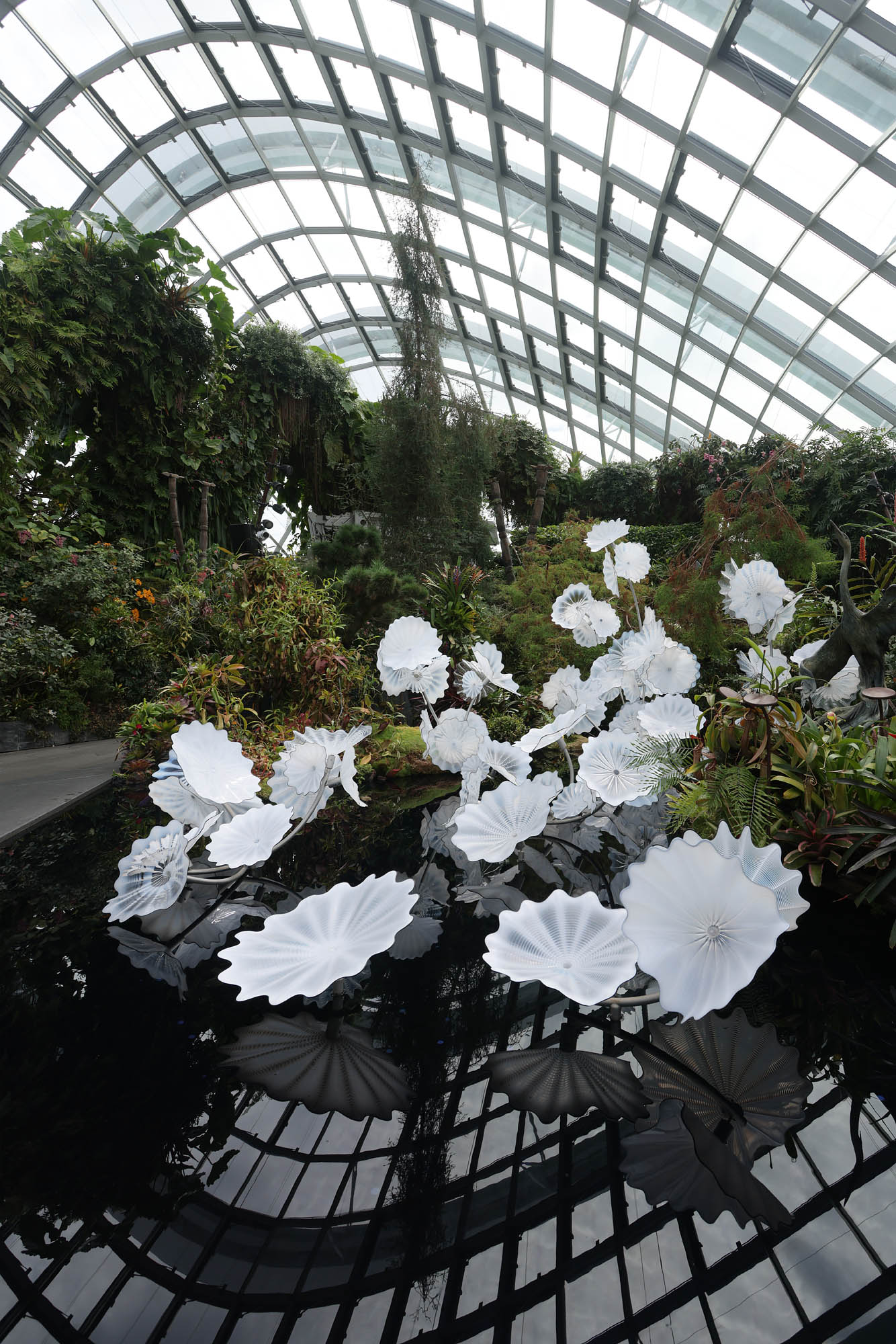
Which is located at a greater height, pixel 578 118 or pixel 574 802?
pixel 578 118

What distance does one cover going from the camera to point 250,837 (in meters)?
1.84

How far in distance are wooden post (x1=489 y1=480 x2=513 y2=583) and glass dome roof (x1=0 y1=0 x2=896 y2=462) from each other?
2.64 m

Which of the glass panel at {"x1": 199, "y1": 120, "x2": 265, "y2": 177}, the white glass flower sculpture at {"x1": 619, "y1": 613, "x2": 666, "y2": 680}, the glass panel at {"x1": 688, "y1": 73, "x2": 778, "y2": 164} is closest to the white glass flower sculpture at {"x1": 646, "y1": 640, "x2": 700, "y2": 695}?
the white glass flower sculpture at {"x1": 619, "y1": 613, "x2": 666, "y2": 680}

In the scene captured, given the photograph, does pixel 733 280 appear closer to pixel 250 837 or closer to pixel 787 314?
pixel 787 314

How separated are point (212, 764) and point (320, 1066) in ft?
3.29

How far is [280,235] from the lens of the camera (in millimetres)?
16469

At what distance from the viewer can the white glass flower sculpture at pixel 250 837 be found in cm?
180

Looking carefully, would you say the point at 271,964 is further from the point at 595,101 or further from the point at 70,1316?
the point at 595,101

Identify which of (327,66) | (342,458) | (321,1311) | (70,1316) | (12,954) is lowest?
(321,1311)

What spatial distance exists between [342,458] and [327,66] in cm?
663

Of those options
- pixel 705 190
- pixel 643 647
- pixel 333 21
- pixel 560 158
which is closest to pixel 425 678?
pixel 643 647

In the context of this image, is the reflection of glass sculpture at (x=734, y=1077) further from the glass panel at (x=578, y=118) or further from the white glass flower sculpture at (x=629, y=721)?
the glass panel at (x=578, y=118)

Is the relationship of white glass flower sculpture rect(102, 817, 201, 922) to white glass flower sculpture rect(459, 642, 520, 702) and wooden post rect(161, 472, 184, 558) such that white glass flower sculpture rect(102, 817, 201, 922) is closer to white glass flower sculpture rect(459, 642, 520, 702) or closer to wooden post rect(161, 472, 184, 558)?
white glass flower sculpture rect(459, 642, 520, 702)

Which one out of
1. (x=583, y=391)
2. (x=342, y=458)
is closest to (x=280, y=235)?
(x=342, y=458)
